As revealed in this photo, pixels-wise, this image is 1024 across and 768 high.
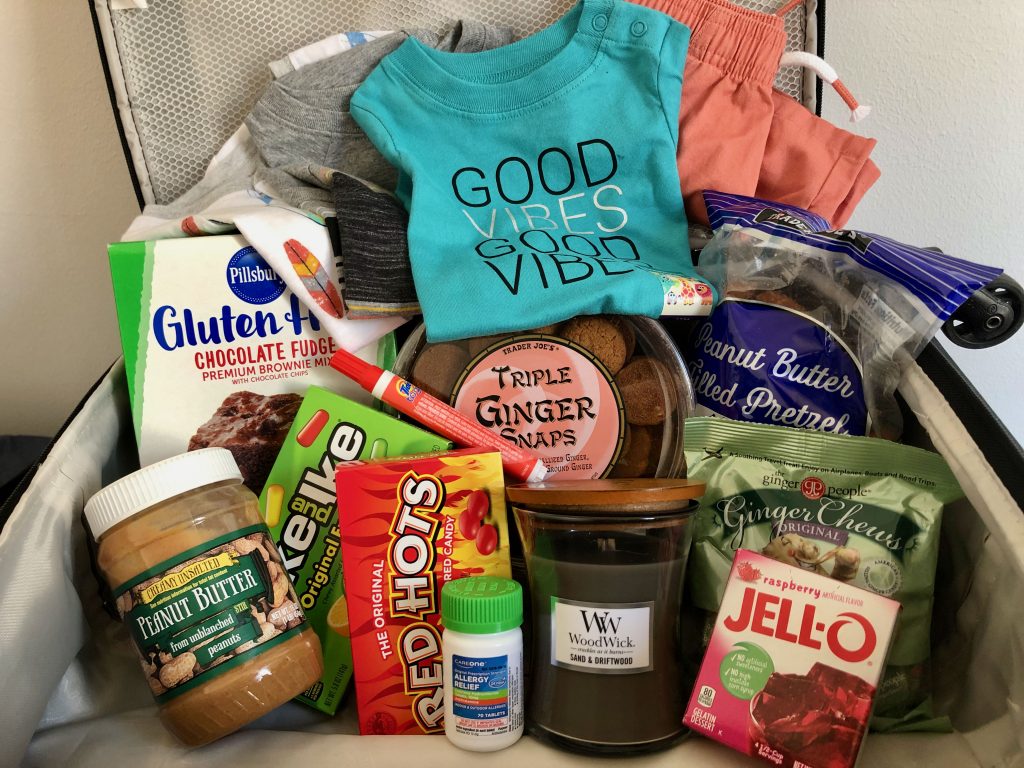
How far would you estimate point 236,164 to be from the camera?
92 centimetres

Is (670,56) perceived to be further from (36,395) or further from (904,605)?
(36,395)

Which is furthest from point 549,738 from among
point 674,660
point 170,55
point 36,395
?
point 36,395

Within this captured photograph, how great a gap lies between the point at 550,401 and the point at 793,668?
0.34 m

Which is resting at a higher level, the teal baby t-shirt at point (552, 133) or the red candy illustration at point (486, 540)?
the teal baby t-shirt at point (552, 133)

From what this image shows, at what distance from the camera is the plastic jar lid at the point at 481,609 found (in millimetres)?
597

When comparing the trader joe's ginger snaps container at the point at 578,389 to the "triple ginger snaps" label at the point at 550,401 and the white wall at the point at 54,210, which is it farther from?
the white wall at the point at 54,210

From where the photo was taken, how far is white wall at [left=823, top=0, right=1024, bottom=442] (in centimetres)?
99

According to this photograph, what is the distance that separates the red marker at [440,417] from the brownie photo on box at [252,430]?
0.30 feet

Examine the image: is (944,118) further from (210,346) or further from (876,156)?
(210,346)

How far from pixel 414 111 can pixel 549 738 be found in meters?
0.63

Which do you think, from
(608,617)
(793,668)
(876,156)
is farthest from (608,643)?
(876,156)

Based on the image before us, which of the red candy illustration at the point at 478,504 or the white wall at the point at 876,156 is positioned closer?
the red candy illustration at the point at 478,504

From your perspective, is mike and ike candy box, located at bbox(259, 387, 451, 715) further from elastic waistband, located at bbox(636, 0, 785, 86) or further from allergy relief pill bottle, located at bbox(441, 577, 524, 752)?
elastic waistband, located at bbox(636, 0, 785, 86)

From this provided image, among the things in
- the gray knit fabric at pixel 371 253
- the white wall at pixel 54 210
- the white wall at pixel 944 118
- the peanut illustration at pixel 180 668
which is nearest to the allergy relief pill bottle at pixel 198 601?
the peanut illustration at pixel 180 668
